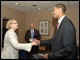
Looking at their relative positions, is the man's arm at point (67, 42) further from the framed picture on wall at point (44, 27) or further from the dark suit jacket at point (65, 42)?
the framed picture on wall at point (44, 27)

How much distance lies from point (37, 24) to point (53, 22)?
4.23 ft

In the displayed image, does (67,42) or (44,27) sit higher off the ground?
(44,27)

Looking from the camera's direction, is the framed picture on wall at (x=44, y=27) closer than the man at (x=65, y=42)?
No

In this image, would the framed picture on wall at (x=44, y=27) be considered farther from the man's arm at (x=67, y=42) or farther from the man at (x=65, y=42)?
the man's arm at (x=67, y=42)

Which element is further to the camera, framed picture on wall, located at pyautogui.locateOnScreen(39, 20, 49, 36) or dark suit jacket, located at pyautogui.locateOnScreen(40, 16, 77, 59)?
framed picture on wall, located at pyautogui.locateOnScreen(39, 20, 49, 36)

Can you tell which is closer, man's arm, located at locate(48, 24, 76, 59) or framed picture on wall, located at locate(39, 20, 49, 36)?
man's arm, located at locate(48, 24, 76, 59)

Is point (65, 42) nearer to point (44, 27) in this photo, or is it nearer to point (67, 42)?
point (67, 42)

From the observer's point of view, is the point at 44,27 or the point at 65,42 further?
the point at 44,27

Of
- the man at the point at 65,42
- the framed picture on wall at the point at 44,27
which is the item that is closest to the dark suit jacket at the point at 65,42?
the man at the point at 65,42

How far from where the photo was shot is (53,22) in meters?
6.43

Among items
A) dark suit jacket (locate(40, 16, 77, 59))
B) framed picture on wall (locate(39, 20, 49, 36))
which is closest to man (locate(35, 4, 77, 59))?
dark suit jacket (locate(40, 16, 77, 59))

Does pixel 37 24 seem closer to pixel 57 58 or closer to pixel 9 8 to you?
pixel 9 8

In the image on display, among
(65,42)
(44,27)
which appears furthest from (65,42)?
(44,27)

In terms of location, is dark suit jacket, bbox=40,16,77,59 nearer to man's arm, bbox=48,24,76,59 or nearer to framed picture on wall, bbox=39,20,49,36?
man's arm, bbox=48,24,76,59
